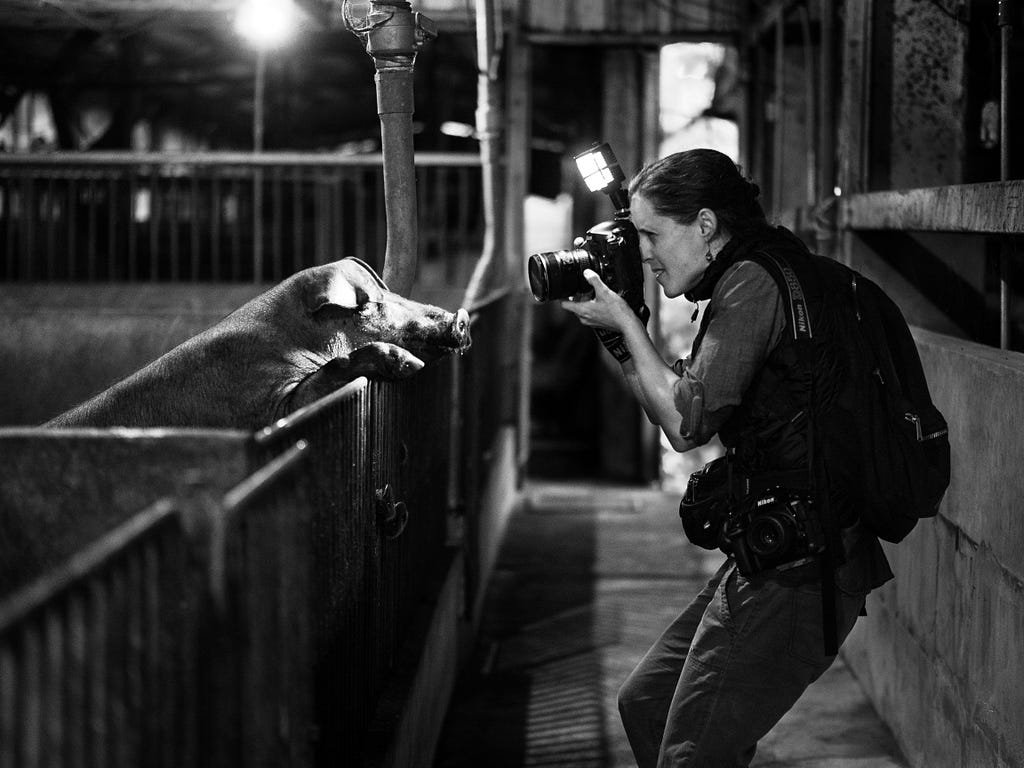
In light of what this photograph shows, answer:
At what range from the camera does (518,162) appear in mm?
10461

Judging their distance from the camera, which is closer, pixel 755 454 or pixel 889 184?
pixel 755 454

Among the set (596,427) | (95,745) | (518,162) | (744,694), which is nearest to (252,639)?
(95,745)

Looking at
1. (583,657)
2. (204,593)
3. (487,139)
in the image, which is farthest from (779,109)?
(204,593)

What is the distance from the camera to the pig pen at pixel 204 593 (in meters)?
1.58

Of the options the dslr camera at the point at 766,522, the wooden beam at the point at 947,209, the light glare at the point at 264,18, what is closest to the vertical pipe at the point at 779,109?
the wooden beam at the point at 947,209

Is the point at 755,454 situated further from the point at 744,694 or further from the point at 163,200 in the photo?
the point at 163,200

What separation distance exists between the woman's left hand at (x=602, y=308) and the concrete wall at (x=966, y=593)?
3.79ft

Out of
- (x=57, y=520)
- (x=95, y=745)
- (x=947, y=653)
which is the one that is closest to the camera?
(x=95, y=745)

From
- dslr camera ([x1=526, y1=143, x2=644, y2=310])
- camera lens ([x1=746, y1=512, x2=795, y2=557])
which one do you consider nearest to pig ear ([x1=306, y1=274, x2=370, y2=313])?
dslr camera ([x1=526, y1=143, x2=644, y2=310])

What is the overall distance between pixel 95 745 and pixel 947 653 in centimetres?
335

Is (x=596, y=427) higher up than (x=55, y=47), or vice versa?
(x=55, y=47)

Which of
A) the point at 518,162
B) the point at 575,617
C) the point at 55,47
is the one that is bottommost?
the point at 575,617

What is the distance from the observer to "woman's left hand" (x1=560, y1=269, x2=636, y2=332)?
10.5ft

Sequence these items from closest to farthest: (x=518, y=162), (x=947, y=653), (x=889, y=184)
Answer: (x=947, y=653) → (x=889, y=184) → (x=518, y=162)
